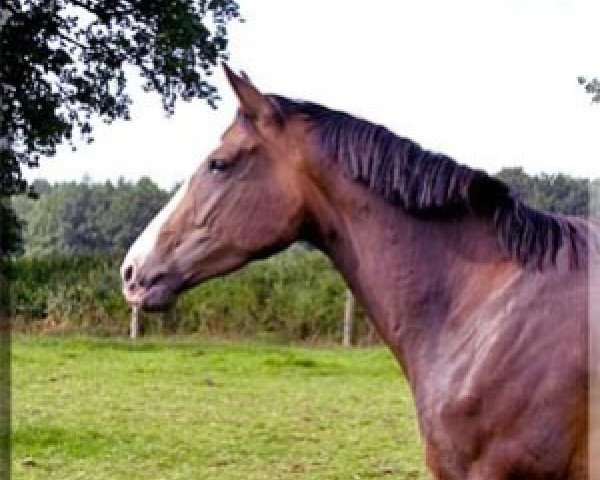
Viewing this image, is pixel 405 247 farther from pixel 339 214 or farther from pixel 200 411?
pixel 200 411

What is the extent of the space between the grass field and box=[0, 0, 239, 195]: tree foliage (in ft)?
7.69

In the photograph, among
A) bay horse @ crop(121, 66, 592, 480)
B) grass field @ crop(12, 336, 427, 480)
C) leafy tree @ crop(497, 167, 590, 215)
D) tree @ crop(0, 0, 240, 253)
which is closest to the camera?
bay horse @ crop(121, 66, 592, 480)

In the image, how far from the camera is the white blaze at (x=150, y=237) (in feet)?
8.29

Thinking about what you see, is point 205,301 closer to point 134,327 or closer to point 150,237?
point 134,327

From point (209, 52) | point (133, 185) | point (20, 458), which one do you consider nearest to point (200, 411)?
point (20, 458)

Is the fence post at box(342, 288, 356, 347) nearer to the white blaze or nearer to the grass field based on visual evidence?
the grass field

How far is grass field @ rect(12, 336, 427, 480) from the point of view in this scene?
610 centimetres

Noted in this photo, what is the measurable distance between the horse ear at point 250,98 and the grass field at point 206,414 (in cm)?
355

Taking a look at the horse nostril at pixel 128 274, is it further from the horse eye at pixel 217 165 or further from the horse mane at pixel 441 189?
the horse mane at pixel 441 189

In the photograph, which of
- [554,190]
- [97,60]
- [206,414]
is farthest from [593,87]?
[97,60]

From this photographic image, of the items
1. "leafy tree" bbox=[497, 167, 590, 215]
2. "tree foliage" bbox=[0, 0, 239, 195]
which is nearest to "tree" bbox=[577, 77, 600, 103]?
"leafy tree" bbox=[497, 167, 590, 215]

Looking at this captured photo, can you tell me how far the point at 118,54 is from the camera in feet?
44.8

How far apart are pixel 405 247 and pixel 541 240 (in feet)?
0.91

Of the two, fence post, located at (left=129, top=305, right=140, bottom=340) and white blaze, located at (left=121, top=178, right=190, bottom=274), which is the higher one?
white blaze, located at (left=121, top=178, right=190, bottom=274)
